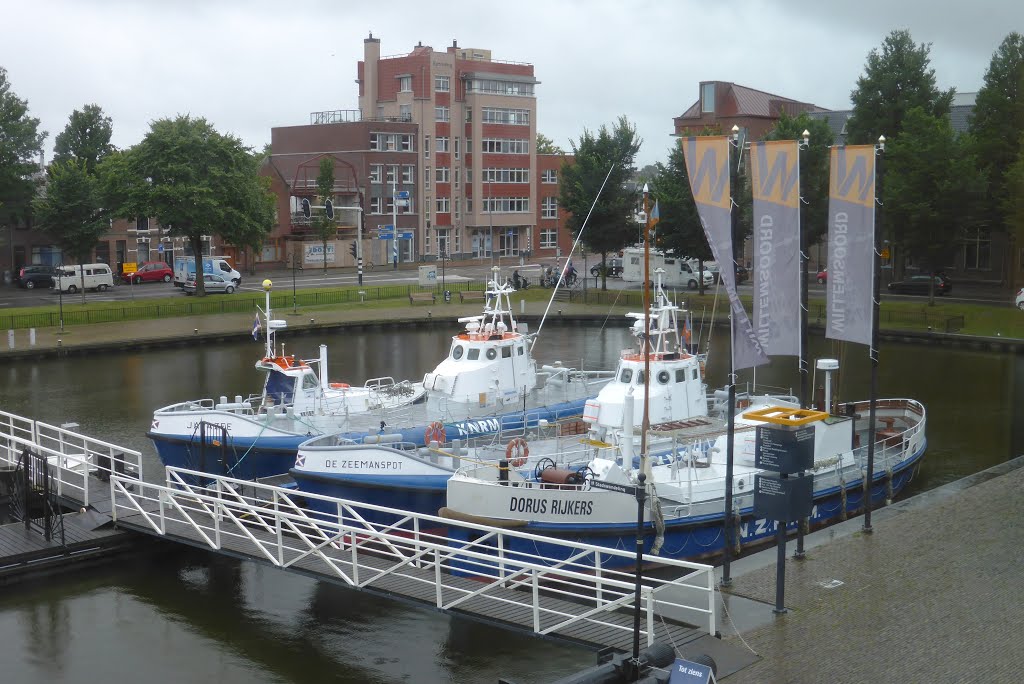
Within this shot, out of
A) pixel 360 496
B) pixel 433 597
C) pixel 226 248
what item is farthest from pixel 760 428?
pixel 226 248

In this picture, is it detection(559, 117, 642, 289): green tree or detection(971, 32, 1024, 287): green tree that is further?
detection(559, 117, 642, 289): green tree

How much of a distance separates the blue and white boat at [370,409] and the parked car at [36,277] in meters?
44.8

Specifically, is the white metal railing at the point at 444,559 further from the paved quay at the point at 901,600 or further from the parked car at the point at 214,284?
the parked car at the point at 214,284

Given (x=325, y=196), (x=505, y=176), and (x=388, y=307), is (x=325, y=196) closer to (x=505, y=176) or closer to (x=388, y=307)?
(x=505, y=176)

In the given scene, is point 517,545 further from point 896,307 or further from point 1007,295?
point 1007,295

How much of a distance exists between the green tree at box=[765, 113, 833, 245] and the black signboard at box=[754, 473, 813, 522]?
3833cm

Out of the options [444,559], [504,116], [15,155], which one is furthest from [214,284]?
→ [444,559]

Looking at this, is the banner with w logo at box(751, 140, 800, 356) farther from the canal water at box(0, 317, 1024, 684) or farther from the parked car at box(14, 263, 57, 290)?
the parked car at box(14, 263, 57, 290)

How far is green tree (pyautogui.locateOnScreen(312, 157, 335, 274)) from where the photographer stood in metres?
81.8

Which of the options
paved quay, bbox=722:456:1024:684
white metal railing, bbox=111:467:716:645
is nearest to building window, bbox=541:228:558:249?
white metal railing, bbox=111:467:716:645

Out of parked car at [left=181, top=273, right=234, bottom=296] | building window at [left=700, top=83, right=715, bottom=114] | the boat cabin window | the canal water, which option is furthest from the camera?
building window at [left=700, top=83, right=715, bottom=114]

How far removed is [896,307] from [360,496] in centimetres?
4045

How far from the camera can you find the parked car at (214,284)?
67.6 m

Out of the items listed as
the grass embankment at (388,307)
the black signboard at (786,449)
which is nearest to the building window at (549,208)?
the grass embankment at (388,307)
